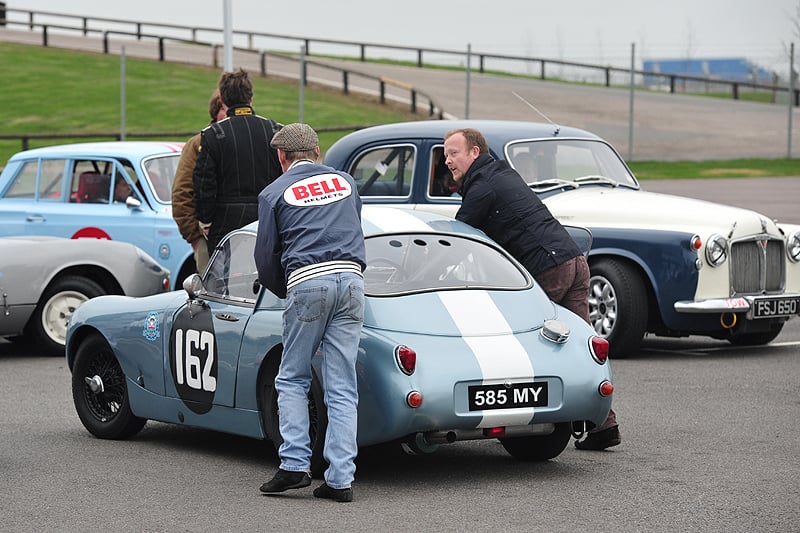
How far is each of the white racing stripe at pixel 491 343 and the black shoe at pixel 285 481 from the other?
89 centimetres

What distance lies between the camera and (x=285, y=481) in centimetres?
682

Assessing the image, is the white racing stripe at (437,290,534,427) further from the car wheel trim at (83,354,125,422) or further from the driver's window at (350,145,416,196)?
the driver's window at (350,145,416,196)

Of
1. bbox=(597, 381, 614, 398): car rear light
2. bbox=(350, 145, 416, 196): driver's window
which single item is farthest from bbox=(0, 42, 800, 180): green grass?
bbox=(597, 381, 614, 398): car rear light

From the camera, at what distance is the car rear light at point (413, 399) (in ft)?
22.1

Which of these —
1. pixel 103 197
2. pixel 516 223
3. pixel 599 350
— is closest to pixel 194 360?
pixel 516 223

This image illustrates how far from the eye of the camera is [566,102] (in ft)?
130

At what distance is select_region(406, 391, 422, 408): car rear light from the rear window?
0.70 meters

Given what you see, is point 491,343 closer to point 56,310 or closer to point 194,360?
point 194,360

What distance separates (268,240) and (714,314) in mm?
5816

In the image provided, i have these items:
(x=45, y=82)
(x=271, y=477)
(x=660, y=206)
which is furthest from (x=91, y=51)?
(x=271, y=477)

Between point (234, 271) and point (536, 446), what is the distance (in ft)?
6.28

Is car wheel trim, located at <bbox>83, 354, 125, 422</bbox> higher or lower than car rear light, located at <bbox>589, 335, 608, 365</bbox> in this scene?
lower

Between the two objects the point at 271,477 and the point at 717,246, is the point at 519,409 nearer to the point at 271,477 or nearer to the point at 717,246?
the point at 271,477

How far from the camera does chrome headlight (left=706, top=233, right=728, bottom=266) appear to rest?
11.7 m
